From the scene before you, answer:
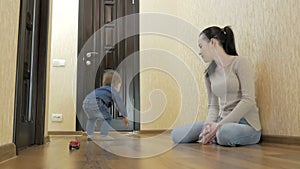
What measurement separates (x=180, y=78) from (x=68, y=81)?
1.31m

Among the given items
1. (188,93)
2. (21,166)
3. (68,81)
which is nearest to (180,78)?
(188,93)

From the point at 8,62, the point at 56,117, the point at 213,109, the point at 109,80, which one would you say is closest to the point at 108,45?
the point at 109,80

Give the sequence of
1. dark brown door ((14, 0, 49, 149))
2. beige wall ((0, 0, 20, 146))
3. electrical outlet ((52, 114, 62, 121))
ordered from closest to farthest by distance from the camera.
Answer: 1. beige wall ((0, 0, 20, 146))
2. dark brown door ((14, 0, 49, 149))
3. electrical outlet ((52, 114, 62, 121))

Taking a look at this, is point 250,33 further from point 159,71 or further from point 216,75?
point 159,71

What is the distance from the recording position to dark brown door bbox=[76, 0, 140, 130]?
432 centimetres

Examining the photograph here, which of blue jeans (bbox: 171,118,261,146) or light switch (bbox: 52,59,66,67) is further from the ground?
light switch (bbox: 52,59,66,67)

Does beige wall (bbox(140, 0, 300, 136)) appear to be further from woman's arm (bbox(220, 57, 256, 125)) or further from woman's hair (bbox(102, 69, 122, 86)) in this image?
woman's hair (bbox(102, 69, 122, 86))

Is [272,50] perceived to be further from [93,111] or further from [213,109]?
[93,111]

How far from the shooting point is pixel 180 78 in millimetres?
4156

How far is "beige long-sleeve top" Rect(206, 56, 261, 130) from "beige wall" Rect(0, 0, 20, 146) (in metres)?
1.19

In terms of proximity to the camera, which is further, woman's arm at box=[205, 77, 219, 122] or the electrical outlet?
the electrical outlet

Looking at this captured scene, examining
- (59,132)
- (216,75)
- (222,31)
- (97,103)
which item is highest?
(222,31)

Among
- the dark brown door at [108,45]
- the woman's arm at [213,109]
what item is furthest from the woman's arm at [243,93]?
the dark brown door at [108,45]

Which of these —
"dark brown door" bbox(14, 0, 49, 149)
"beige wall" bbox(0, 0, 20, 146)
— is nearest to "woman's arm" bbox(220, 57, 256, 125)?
"dark brown door" bbox(14, 0, 49, 149)
